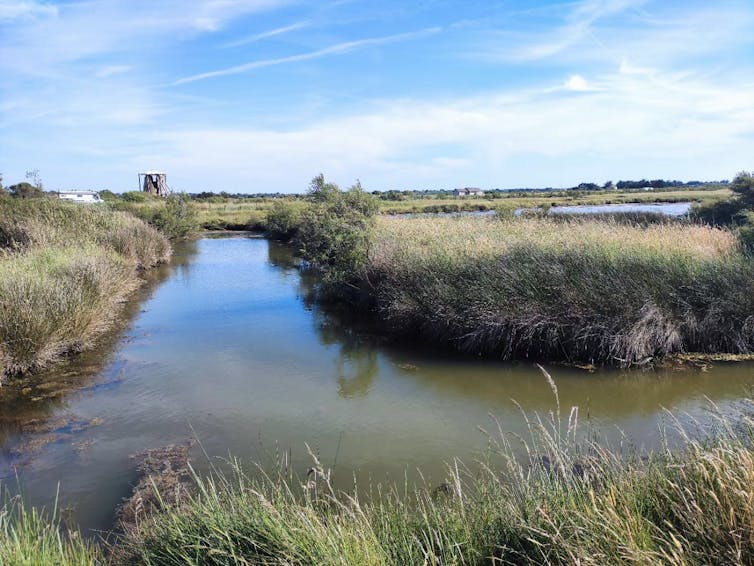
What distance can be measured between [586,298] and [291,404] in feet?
18.8

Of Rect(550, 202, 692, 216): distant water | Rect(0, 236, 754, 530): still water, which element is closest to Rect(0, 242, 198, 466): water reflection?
Rect(0, 236, 754, 530): still water

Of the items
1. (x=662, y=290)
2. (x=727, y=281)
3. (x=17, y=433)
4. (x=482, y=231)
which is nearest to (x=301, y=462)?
(x=17, y=433)

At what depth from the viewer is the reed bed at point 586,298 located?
10.1m

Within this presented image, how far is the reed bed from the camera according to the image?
10055 millimetres

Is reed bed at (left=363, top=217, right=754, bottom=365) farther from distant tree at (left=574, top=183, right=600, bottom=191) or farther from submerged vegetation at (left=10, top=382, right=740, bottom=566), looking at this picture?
distant tree at (left=574, top=183, right=600, bottom=191)

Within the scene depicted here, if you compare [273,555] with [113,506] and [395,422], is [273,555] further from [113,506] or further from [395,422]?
[395,422]

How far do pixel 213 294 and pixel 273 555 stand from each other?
53.9 ft

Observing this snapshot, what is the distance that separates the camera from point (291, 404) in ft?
29.0

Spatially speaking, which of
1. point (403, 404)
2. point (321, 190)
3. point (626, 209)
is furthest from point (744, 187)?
point (403, 404)

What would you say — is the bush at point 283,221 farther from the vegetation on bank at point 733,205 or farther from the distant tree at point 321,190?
the vegetation on bank at point 733,205

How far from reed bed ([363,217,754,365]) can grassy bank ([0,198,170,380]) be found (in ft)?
22.0

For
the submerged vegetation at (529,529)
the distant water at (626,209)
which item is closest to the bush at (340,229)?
the submerged vegetation at (529,529)

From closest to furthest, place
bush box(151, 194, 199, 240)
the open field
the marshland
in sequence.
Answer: the marshland, bush box(151, 194, 199, 240), the open field

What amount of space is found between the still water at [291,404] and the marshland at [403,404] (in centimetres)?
5
